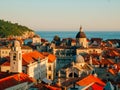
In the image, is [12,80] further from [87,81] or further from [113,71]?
[113,71]

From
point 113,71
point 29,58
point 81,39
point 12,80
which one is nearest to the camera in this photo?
point 12,80

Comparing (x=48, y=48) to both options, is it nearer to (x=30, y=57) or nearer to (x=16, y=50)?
(x=30, y=57)

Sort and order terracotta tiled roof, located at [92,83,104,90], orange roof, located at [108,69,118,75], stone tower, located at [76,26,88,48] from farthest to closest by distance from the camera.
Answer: stone tower, located at [76,26,88,48] < orange roof, located at [108,69,118,75] < terracotta tiled roof, located at [92,83,104,90]

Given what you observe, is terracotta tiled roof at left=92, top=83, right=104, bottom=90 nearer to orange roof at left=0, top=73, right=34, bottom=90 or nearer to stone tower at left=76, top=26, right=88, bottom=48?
orange roof at left=0, top=73, right=34, bottom=90

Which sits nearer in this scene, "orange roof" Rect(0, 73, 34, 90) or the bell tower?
"orange roof" Rect(0, 73, 34, 90)

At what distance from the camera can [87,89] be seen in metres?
24.9

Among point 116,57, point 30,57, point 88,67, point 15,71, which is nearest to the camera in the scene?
point 15,71

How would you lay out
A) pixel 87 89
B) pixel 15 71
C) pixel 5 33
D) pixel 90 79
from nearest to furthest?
1. pixel 87 89
2. pixel 90 79
3. pixel 15 71
4. pixel 5 33

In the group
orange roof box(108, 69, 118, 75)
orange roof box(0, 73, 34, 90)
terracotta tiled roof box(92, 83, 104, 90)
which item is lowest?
orange roof box(108, 69, 118, 75)

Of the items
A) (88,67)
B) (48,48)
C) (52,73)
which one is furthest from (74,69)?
(48,48)

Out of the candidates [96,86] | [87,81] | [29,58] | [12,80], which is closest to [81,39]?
[29,58]

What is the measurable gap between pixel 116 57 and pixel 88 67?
15.0 metres

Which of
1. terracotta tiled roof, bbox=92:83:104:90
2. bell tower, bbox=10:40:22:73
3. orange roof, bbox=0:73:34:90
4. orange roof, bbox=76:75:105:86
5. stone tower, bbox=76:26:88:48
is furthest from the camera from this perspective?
stone tower, bbox=76:26:88:48

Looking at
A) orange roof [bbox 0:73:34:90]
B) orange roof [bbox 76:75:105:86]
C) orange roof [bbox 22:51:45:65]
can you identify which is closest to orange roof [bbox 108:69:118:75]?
orange roof [bbox 76:75:105:86]
